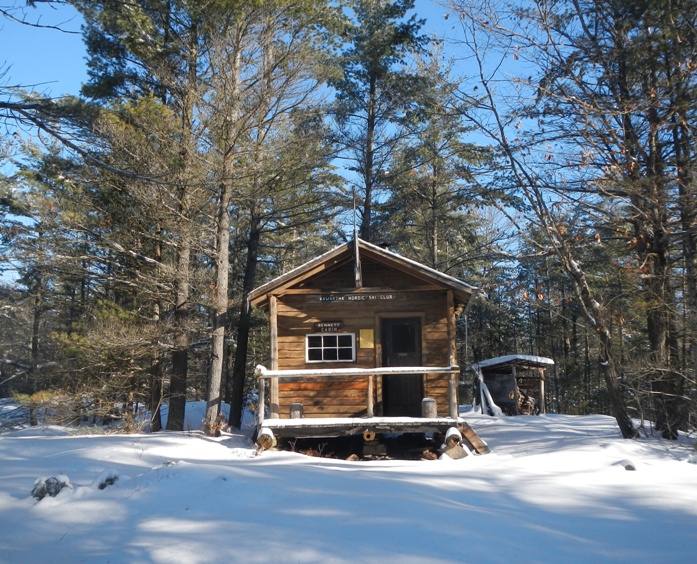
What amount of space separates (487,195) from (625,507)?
353 inches

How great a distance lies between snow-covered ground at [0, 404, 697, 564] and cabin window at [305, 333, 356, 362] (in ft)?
14.0

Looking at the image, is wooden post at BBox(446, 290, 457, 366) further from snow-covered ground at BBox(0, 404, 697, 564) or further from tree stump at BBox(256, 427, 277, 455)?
tree stump at BBox(256, 427, 277, 455)

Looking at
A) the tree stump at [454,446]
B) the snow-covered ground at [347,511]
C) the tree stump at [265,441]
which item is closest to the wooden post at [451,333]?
the tree stump at [454,446]

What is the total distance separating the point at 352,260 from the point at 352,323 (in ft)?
4.83

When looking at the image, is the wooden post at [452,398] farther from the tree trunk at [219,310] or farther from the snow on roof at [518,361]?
the snow on roof at [518,361]

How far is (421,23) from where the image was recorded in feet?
67.2

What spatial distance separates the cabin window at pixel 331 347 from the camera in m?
13.3

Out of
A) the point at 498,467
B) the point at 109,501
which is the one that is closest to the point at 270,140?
the point at 498,467

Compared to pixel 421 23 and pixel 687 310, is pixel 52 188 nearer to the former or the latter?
pixel 421 23

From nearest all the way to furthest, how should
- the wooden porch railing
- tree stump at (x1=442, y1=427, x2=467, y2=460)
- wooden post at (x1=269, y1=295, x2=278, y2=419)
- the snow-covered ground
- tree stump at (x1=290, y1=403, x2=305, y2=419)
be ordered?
the snow-covered ground
tree stump at (x1=442, y1=427, x2=467, y2=460)
the wooden porch railing
tree stump at (x1=290, y1=403, x2=305, y2=419)
wooden post at (x1=269, y1=295, x2=278, y2=419)

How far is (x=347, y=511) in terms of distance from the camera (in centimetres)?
577

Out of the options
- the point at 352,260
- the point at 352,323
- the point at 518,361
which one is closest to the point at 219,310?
the point at 352,323

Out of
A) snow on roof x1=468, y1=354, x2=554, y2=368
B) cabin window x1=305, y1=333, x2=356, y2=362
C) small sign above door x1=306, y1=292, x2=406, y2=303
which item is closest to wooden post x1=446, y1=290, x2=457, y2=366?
small sign above door x1=306, y1=292, x2=406, y2=303

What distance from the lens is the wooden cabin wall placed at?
13070 millimetres
